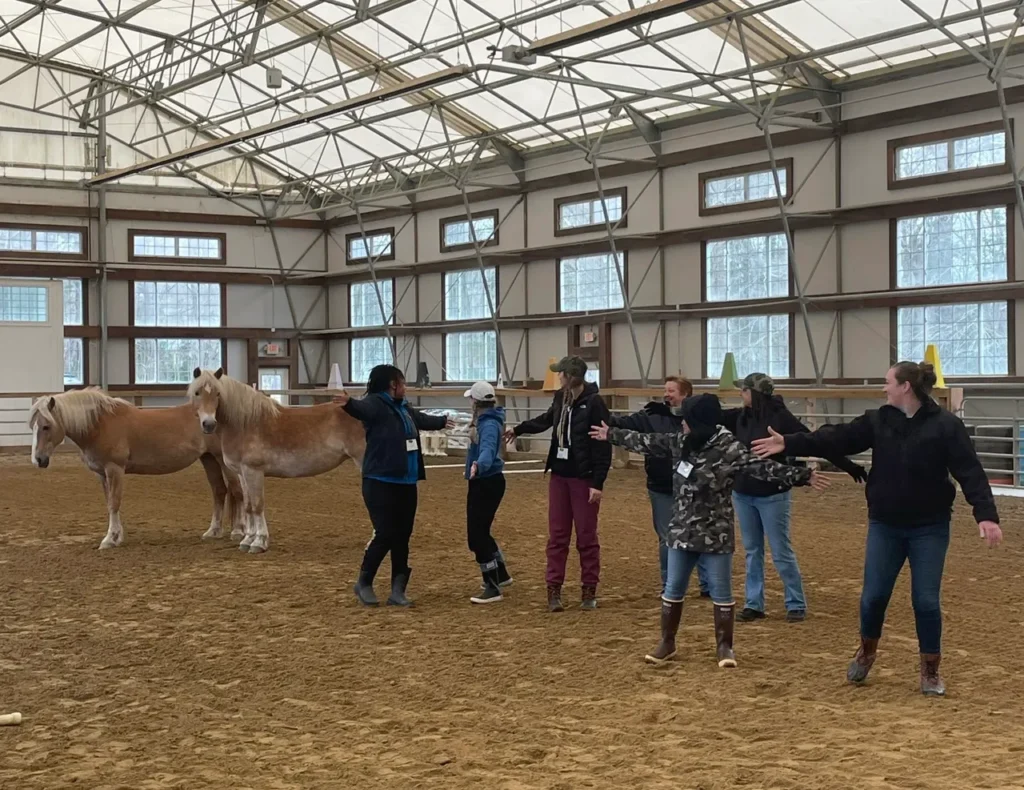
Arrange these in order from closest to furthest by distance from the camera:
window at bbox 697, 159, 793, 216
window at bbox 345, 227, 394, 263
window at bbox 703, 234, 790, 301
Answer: window at bbox 697, 159, 793, 216 < window at bbox 703, 234, 790, 301 < window at bbox 345, 227, 394, 263

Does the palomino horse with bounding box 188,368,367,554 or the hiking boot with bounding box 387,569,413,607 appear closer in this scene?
the hiking boot with bounding box 387,569,413,607

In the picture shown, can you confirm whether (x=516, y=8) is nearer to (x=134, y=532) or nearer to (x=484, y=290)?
(x=484, y=290)

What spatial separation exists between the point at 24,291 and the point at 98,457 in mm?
15671

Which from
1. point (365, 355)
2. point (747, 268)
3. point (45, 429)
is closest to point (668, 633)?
point (45, 429)

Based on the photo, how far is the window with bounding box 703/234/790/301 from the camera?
60.6ft

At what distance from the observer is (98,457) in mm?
9273

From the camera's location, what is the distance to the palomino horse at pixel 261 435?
864cm

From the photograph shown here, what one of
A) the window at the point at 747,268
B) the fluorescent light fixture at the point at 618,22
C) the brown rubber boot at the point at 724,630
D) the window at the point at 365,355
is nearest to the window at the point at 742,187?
the window at the point at 747,268

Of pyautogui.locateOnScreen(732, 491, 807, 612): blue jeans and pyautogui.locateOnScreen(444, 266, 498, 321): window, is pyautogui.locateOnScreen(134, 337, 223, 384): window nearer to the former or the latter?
pyautogui.locateOnScreen(444, 266, 498, 321): window

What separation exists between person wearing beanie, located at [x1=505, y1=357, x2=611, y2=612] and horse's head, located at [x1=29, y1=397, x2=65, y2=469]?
4.68m

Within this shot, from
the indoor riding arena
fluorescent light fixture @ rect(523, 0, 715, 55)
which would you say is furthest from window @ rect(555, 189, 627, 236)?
fluorescent light fixture @ rect(523, 0, 715, 55)

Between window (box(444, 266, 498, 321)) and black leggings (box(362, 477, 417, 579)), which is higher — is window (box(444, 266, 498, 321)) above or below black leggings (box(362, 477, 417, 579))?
above

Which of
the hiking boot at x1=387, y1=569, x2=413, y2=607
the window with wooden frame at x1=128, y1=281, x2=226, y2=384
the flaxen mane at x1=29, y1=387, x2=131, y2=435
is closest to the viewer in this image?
the hiking boot at x1=387, y1=569, x2=413, y2=607

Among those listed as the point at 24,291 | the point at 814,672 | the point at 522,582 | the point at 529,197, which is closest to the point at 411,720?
the point at 814,672
